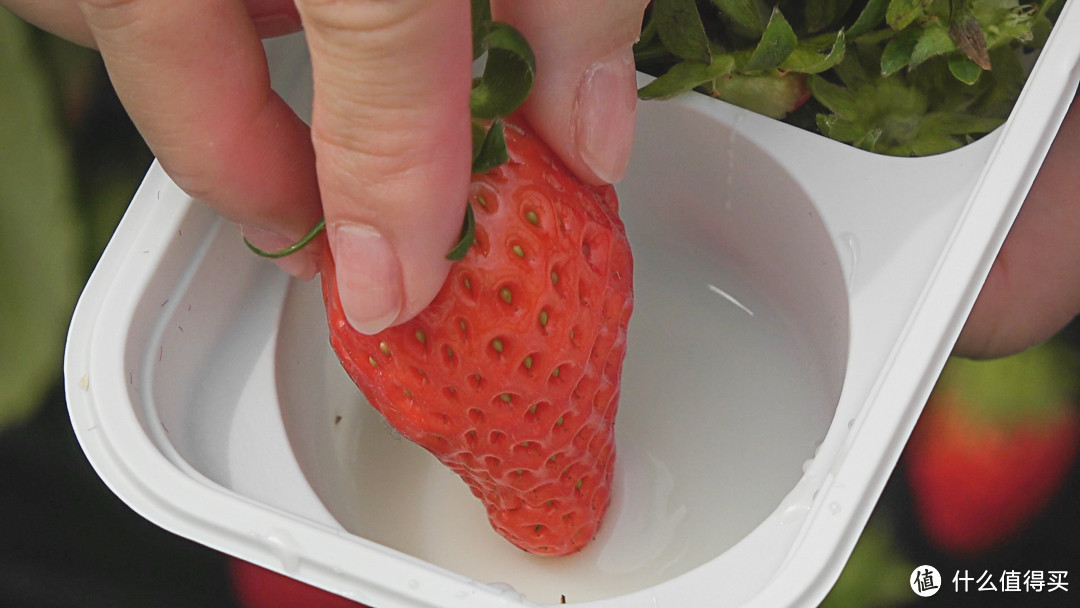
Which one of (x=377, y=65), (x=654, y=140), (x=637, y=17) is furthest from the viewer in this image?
(x=654, y=140)

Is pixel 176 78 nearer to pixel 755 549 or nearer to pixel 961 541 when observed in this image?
pixel 755 549

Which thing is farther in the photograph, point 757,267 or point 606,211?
point 757,267

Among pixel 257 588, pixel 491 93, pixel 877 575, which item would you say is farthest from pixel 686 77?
pixel 257 588

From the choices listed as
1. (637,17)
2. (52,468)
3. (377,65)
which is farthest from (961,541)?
(52,468)

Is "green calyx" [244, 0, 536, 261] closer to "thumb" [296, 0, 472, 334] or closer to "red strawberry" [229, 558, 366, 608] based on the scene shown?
"thumb" [296, 0, 472, 334]

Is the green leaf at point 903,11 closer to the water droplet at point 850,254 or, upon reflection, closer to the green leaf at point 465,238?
the water droplet at point 850,254
